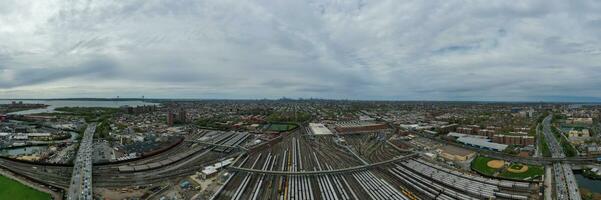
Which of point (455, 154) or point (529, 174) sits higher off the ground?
point (455, 154)

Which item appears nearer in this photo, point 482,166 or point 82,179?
point 82,179

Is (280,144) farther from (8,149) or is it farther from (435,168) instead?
(8,149)

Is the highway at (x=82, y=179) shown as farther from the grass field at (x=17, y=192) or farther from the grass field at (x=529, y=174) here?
the grass field at (x=529, y=174)

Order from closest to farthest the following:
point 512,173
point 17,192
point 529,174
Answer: point 17,192 < point 529,174 < point 512,173

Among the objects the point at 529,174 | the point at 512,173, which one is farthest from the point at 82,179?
the point at 529,174

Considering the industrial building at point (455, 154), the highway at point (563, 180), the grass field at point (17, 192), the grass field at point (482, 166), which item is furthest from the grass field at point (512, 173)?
the grass field at point (17, 192)

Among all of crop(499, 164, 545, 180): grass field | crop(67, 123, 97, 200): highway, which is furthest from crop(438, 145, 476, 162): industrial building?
crop(67, 123, 97, 200): highway

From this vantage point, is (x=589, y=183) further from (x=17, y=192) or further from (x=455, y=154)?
(x=17, y=192)

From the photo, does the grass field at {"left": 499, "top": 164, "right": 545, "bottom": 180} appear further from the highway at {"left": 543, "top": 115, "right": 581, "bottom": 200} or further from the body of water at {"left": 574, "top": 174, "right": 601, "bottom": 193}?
the body of water at {"left": 574, "top": 174, "right": 601, "bottom": 193}
